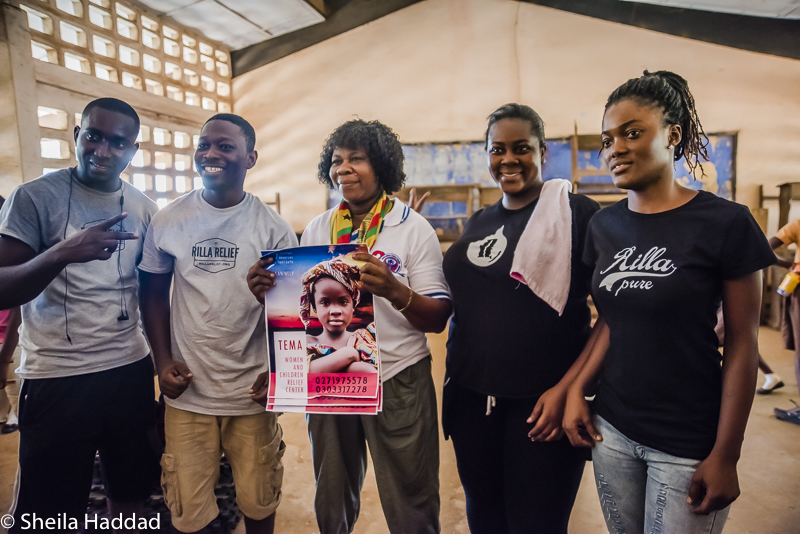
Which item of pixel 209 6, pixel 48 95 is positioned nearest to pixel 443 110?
pixel 209 6

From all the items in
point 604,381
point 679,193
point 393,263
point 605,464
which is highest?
point 679,193

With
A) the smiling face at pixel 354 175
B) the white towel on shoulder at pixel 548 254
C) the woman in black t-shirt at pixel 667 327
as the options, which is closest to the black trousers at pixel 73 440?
the smiling face at pixel 354 175

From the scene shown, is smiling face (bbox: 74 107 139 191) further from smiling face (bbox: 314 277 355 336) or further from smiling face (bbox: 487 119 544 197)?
smiling face (bbox: 487 119 544 197)

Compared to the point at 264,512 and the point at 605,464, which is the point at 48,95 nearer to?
the point at 264,512

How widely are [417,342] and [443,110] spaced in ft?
17.4

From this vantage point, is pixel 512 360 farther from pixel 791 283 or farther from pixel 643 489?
pixel 791 283

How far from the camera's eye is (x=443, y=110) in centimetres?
607

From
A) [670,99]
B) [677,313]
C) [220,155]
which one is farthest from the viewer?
[220,155]

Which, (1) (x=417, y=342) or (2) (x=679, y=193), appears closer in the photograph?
(2) (x=679, y=193)

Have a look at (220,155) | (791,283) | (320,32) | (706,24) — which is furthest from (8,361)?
(706,24)

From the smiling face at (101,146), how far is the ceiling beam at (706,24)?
5.95 m

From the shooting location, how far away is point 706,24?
5.19 m

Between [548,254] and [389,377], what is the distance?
0.64 m

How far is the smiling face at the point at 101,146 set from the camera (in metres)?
1.50
